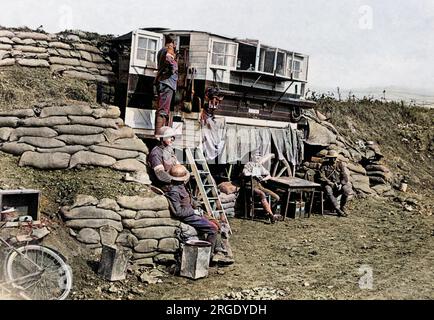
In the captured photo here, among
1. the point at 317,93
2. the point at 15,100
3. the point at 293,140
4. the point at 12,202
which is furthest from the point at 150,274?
the point at 317,93

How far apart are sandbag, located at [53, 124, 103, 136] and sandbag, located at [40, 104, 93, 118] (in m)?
0.24

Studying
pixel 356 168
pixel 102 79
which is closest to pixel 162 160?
pixel 102 79

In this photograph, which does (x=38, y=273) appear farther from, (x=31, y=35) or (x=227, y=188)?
(x=31, y=35)

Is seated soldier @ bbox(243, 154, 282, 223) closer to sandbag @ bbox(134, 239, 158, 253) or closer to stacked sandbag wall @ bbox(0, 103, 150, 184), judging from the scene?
stacked sandbag wall @ bbox(0, 103, 150, 184)

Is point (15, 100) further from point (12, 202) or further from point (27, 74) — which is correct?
point (12, 202)

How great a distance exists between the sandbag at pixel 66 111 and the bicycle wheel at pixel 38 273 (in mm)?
2914

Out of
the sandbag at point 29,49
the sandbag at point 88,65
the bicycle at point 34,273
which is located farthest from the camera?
the sandbag at point 88,65

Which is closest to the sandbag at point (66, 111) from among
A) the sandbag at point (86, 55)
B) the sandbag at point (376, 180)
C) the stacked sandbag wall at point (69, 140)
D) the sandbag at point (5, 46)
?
the stacked sandbag wall at point (69, 140)

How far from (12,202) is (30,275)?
1522 millimetres

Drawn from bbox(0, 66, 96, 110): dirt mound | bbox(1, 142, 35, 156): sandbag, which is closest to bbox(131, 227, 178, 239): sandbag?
bbox(1, 142, 35, 156): sandbag

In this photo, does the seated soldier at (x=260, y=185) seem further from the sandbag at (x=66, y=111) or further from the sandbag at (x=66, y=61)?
the sandbag at (x=66, y=61)

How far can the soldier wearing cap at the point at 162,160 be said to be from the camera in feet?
25.9

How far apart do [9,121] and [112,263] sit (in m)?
3.33

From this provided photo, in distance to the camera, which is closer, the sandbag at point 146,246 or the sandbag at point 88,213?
the sandbag at point 88,213
